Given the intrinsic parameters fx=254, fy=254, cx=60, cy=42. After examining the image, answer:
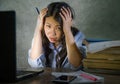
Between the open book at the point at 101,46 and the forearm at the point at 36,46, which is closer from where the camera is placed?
the open book at the point at 101,46

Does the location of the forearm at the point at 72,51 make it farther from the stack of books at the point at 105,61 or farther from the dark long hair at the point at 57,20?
the stack of books at the point at 105,61

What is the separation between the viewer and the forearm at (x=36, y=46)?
7.68 ft

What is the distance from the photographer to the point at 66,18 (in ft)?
A: 7.47

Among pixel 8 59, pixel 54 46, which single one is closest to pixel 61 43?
pixel 54 46

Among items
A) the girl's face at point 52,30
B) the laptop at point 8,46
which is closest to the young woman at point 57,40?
the girl's face at point 52,30

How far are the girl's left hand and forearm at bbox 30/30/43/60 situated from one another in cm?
26

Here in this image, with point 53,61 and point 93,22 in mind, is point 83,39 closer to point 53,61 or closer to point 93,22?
point 93,22

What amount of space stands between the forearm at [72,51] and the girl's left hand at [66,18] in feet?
0.15

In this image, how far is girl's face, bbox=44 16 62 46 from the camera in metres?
2.27

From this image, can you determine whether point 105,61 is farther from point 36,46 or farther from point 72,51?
point 36,46

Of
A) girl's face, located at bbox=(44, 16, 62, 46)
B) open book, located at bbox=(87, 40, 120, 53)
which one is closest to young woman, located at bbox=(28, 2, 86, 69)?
girl's face, located at bbox=(44, 16, 62, 46)

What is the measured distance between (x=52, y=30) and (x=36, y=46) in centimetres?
22

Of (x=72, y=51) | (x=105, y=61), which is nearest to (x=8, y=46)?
(x=105, y=61)

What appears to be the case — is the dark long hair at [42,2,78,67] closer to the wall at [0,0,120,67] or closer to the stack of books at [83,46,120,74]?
the wall at [0,0,120,67]
